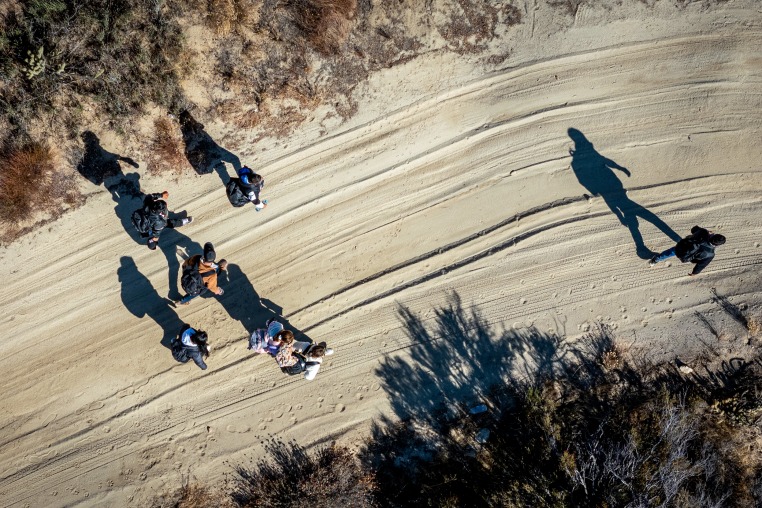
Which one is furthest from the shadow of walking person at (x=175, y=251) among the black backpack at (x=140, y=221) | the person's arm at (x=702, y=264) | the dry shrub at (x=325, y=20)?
the person's arm at (x=702, y=264)

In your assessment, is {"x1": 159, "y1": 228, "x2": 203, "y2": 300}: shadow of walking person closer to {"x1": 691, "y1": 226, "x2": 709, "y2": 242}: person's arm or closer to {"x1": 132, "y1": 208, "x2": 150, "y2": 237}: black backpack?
{"x1": 132, "y1": 208, "x2": 150, "y2": 237}: black backpack

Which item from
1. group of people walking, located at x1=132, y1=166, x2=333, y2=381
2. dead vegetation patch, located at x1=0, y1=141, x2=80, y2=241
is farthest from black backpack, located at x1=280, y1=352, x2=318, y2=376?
dead vegetation patch, located at x1=0, y1=141, x2=80, y2=241

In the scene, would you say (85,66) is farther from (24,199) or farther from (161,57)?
(24,199)

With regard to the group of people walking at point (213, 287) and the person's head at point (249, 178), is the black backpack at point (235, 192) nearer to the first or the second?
the group of people walking at point (213, 287)

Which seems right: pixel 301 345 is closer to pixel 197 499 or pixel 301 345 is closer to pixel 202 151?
pixel 197 499

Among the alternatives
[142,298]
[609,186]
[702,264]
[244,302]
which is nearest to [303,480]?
[244,302]

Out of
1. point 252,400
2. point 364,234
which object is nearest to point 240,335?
point 252,400
